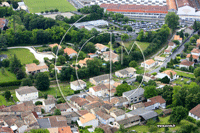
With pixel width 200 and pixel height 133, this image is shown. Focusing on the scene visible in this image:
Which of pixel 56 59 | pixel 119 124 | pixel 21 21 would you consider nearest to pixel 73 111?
pixel 119 124

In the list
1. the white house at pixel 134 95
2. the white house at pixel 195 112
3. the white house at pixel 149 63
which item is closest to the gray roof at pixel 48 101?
the white house at pixel 134 95

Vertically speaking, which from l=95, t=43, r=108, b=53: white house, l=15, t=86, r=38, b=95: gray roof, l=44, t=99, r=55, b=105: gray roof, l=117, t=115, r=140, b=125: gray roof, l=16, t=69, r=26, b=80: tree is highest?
l=95, t=43, r=108, b=53: white house

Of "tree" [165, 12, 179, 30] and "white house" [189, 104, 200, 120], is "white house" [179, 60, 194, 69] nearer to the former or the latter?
"white house" [189, 104, 200, 120]

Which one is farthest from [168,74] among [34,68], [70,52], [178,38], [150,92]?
[34,68]

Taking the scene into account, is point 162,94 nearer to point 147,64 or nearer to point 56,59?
point 147,64

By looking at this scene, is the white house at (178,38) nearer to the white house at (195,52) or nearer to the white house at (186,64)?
the white house at (195,52)

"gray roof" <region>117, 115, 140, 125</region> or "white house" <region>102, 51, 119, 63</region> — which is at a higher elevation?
"white house" <region>102, 51, 119, 63</region>

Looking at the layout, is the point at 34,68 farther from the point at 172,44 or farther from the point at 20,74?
the point at 172,44

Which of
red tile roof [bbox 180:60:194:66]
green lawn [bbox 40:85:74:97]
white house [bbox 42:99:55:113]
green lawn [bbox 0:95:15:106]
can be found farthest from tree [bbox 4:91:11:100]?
red tile roof [bbox 180:60:194:66]
